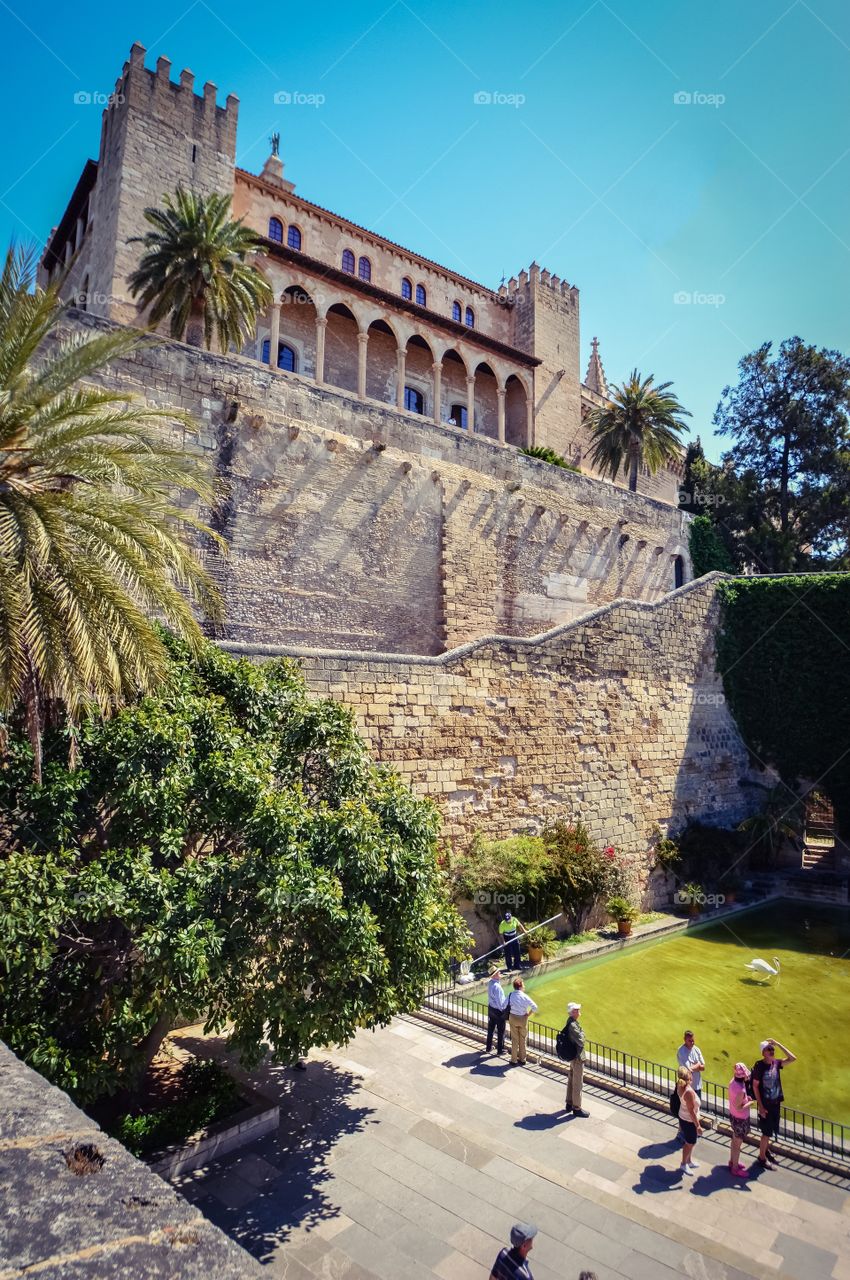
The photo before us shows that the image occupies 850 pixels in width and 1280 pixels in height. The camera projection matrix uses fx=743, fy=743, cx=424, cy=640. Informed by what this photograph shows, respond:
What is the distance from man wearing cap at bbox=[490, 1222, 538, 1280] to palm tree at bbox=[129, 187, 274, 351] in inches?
768

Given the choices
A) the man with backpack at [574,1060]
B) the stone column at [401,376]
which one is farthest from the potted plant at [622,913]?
the stone column at [401,376]

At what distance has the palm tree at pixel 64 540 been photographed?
699cm

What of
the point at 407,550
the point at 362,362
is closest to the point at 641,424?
the point at 362,362

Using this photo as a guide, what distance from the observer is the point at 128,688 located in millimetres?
7906

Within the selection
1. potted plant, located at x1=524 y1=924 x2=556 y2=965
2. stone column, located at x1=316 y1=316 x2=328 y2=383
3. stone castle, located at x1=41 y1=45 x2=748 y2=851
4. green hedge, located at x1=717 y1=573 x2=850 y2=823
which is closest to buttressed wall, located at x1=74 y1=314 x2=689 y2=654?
stone castle, located at x1=41 y1=45 x2=748 y2=851

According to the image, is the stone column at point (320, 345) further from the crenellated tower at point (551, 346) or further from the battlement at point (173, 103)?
the crenellated tower at point (551, 346)

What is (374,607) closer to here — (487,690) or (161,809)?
(487,690)

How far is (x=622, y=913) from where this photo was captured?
1590 cm

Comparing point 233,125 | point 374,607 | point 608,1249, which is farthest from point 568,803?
point 233,125

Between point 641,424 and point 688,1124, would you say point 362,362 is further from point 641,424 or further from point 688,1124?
A: point 688,1124

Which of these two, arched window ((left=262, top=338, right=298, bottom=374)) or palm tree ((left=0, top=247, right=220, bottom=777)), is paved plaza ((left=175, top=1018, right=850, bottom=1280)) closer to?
palm tree ((left=0, top=247, right=220, bottom=777))

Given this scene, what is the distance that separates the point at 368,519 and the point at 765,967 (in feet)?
43.3

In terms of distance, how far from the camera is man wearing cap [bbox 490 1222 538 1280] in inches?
202

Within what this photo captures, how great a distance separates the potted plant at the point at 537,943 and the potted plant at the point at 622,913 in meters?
2.16
